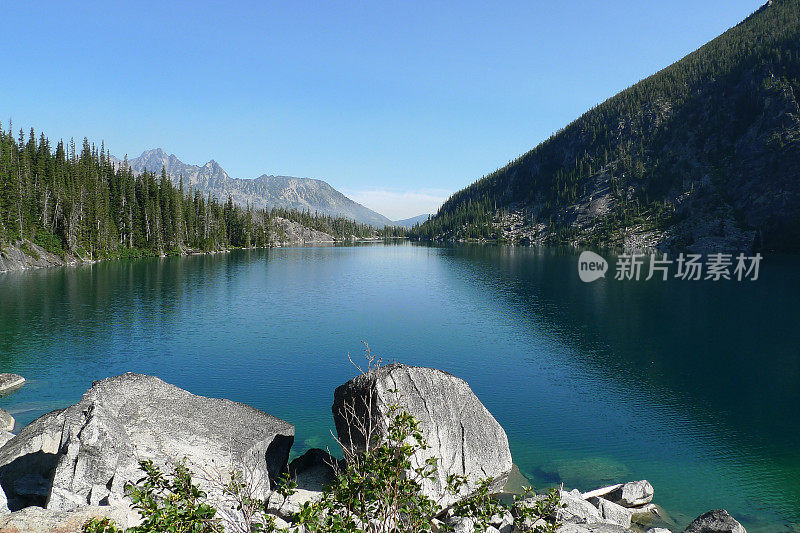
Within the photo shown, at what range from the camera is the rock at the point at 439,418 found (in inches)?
655

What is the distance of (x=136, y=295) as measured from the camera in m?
66.6

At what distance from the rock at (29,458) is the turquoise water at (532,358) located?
9388mm

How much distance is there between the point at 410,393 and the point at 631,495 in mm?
10128

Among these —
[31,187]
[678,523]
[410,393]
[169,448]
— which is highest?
[31,187]

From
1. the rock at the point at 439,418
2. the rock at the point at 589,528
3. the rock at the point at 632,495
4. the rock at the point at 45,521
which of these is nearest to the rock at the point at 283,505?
the rock at the point at 439,418

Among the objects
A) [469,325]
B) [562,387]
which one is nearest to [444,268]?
[469,325]

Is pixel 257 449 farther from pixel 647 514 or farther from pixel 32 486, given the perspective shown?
pixel 647 514

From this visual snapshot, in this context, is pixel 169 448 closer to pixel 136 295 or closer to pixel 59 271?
pixel 136 295

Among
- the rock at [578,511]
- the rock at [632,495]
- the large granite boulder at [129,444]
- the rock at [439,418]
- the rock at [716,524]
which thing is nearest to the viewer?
the large granite boulder at [129,444]

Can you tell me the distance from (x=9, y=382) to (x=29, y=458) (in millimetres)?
18177

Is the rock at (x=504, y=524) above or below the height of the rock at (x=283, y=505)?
below

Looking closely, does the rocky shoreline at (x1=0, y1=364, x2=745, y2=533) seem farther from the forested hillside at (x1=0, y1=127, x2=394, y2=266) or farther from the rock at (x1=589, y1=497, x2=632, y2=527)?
the forested hillside at (x1=0, y1=127, x2=394, y2=266)

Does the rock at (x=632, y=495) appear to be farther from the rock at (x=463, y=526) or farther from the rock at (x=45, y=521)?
the rock at (x=45, y=521)

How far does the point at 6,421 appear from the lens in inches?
945
